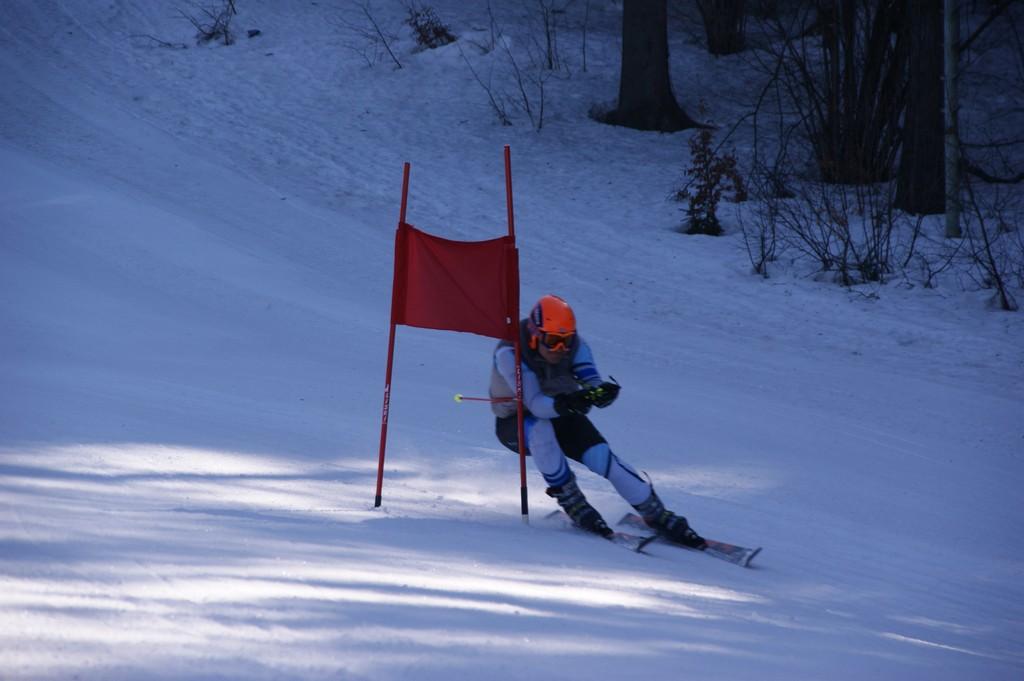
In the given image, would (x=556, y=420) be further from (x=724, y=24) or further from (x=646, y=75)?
(x=724, y=24)

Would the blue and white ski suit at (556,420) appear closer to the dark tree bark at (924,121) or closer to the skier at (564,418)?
the skier at (564,418)

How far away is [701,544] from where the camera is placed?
18.6 feet

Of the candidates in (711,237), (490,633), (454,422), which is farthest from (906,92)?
(490,633)

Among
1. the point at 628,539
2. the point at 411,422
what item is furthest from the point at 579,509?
the point at 411,422

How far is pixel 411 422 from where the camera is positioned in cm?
774

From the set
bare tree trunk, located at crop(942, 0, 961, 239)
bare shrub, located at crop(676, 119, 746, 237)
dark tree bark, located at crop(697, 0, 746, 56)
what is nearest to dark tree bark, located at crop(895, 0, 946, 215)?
bare tree trunk, located at crop(942, 0, 961, 239)

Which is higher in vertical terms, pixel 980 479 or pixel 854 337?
pixel 854 337

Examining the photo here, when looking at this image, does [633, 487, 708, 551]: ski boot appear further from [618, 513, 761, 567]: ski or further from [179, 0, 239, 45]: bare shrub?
[179, 0, 239, 45]: bare shrub

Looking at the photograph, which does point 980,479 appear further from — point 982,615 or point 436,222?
point 436,222

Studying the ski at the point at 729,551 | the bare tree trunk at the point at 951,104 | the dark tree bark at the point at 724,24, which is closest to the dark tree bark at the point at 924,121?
the bare tree trunk at the point at 951,104

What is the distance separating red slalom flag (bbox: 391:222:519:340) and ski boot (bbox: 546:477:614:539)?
0.93 m

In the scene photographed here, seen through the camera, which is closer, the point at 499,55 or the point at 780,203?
the point at 780,203

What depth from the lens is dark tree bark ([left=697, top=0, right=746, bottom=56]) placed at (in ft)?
71.1

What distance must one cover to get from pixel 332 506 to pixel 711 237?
936 cm
